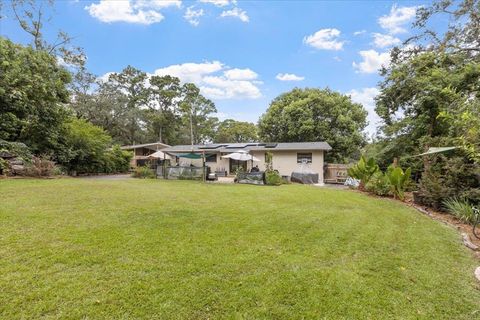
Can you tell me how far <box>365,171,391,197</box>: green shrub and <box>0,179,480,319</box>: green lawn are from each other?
4722 mm

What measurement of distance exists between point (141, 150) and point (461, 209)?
30.4 meters

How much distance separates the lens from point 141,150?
30.8 metres

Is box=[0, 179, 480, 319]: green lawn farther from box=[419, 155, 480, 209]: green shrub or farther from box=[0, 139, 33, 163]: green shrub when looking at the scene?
box=[419, 155, 480, 209]: green shrub

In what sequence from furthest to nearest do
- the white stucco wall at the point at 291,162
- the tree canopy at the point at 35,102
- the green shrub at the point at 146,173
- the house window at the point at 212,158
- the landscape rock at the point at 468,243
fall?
the house window at the point at 212,158 → the white stucco wall at the point at 291,162 → the green shrub at the point at 146,173 → the tree canopy at the point at 35,102 → the landscape rock at the point at 468,243

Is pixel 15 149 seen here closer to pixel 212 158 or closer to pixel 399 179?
pixel 399 179

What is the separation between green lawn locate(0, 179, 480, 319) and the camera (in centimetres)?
247

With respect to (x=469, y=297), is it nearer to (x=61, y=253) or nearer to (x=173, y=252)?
(x=173, y=252)

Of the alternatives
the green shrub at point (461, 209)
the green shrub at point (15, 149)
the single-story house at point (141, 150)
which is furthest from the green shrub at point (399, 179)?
the single-story house at point (141, 150)

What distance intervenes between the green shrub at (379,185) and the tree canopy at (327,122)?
13.7 m

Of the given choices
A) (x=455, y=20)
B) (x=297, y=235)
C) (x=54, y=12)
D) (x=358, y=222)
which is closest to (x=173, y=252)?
(x=297, y=235)

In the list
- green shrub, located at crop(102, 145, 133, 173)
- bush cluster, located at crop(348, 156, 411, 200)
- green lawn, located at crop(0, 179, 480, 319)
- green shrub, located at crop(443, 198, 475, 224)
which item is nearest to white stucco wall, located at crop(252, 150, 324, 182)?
bush cluster, located at crop(348, 156, 411, 200)

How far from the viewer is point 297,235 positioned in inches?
184

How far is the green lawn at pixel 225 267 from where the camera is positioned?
247cm

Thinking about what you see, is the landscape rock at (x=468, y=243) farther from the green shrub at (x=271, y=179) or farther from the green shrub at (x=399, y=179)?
the green shrub at (x=271, y=179)
